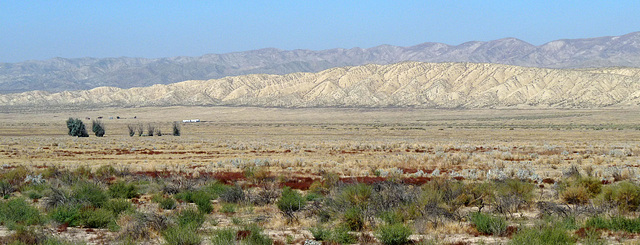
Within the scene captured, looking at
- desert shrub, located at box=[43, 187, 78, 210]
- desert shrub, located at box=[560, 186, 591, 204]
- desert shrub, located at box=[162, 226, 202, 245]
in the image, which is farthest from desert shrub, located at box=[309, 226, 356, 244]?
desert shrub, located at box=[560, 186, 591, 204]

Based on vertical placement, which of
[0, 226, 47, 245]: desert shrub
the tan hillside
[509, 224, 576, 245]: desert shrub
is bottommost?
the tan hillside

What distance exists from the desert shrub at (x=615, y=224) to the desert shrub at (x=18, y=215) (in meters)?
11.8

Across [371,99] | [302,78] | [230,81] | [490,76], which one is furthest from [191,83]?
Answer: [490,76]

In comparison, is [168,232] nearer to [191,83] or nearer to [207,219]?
[207,219]

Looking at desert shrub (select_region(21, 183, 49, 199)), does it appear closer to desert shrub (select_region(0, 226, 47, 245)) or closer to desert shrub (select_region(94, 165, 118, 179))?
desert shrub (select_region(94, 165, 118, 179))

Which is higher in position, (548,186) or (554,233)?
(554,233)

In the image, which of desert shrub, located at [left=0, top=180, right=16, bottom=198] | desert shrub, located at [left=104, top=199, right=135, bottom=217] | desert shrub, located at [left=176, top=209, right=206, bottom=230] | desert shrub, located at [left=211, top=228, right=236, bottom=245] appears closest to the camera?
desert shrub, located at [left=211, top=228, right=236, bottom=245]

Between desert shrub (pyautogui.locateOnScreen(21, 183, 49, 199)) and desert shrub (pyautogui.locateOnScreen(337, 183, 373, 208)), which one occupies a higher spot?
desert shrub (pyautogui.locateOnScreen(337, 183, 373, 208))

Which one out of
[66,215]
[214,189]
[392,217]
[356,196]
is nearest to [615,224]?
[392,217]

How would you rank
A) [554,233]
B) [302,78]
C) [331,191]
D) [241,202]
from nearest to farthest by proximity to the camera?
1. [554,233]
2. [241,202]
3. [331,191]
4. [302,78]

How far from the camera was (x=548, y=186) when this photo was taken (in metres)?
19.8

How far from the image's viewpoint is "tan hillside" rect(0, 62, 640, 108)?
463 feet

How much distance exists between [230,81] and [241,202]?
184 m

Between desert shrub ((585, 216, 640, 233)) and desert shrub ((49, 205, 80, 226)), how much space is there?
435 inches
